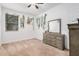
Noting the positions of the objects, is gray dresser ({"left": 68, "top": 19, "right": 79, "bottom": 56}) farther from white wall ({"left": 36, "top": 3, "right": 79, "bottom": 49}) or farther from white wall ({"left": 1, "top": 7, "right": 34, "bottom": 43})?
white wall ({"left": 1, "top": 7, "right": 34, "bottom": 43})

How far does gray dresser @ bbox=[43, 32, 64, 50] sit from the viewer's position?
2195mm

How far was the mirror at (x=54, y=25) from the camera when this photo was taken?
7.05 ft

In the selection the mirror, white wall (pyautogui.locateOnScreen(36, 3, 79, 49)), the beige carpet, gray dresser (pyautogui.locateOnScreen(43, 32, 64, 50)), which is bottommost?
the beige carpet

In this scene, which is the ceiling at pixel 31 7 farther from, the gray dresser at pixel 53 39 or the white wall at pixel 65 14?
the gray dresser at pixel 53 39

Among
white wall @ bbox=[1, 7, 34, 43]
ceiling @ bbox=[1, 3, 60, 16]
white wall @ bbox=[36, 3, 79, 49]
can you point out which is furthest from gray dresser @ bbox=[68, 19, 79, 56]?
white wall @ bbox=[1, 7, 34, 43]

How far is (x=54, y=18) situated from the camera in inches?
85.6

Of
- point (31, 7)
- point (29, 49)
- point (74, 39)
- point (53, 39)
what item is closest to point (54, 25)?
point (53, 39)

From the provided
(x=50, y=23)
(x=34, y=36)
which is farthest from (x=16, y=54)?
(x=50, y=23)

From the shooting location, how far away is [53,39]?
228cm

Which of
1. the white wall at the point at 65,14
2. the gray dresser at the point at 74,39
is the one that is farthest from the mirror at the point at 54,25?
the gray dresser at the point at 74,39

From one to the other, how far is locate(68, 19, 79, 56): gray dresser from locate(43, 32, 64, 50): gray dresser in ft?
0.88

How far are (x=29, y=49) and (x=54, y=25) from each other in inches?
30.7

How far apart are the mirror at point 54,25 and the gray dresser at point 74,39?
0.89ft

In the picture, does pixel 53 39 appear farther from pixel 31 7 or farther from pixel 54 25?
pixel 31 7
